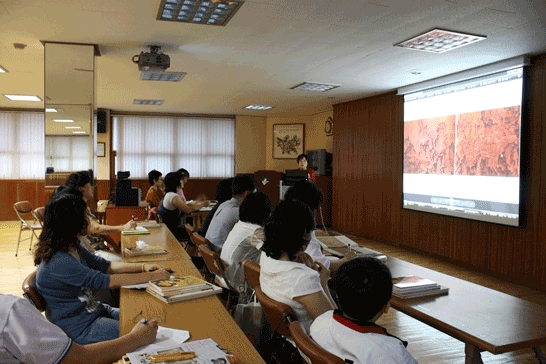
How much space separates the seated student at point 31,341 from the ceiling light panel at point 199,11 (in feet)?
9.56

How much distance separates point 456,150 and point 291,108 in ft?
15.2

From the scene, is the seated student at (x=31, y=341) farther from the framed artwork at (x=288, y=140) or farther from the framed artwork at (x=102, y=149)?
the framed artwork at (x=288, y=140)

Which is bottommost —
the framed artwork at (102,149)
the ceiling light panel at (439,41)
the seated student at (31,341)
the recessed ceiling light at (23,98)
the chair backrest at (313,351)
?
the chair backrest at (313,351)

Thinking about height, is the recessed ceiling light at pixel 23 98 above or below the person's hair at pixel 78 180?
above

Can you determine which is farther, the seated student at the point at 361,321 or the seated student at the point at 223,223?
the seated student at the point at 223,223

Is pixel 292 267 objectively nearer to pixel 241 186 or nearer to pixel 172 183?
pixel 241 186

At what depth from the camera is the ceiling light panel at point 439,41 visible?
4.29m

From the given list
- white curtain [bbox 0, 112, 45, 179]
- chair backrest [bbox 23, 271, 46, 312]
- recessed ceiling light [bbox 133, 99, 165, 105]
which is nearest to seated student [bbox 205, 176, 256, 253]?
chair backrest [bbox 23, 271, 46, 312]

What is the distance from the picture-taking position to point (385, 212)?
7.89m

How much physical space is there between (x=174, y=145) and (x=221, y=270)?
9105mm

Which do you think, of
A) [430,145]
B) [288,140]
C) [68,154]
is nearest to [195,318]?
[68,154]

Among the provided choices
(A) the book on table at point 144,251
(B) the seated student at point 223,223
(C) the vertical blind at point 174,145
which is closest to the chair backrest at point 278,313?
(A) the book on table at point 144,251

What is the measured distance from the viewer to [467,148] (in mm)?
6062

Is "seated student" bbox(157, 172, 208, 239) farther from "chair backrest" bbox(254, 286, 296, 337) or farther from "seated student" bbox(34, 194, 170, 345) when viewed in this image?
"chair backrest" bbox(254, 286, 296, 337)
